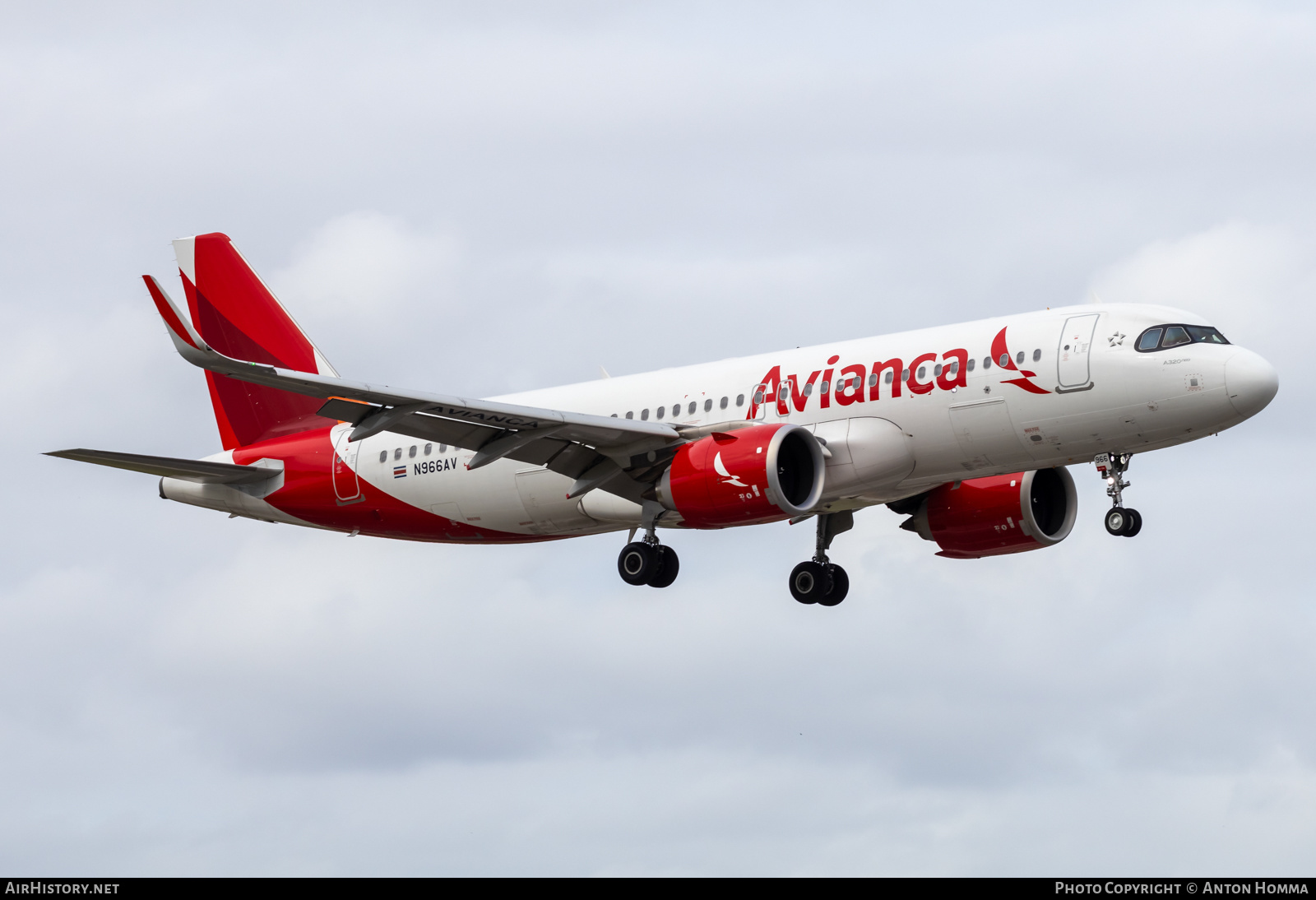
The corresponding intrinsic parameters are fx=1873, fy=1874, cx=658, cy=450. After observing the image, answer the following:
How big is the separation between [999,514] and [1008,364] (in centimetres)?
734

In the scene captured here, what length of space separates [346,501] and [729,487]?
39.6 feet

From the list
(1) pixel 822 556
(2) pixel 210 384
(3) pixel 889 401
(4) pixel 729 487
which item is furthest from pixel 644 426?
(2) pixel 210 384

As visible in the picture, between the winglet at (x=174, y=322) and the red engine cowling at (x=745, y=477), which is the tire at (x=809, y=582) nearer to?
the red engine cowling at (x=745, y=477)

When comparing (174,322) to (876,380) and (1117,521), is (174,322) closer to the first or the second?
(876,380)

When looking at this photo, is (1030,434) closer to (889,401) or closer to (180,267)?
(889,401)

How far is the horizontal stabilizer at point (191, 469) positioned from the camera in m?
43.3

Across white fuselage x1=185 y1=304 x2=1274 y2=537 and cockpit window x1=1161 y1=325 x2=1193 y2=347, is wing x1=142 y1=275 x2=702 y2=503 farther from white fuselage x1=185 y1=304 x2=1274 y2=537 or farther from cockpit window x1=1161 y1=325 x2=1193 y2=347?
cockpit window x1=1161 y1=325 x2=1193 y2=347

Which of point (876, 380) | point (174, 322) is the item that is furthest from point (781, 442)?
point (174, 322)

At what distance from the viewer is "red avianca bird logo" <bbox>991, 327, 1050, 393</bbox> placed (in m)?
38.3

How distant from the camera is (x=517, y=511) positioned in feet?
144

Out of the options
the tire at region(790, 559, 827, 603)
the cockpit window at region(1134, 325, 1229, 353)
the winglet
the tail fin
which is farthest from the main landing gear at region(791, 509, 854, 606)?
the winglet

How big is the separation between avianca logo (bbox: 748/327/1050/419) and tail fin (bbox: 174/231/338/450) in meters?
13.1

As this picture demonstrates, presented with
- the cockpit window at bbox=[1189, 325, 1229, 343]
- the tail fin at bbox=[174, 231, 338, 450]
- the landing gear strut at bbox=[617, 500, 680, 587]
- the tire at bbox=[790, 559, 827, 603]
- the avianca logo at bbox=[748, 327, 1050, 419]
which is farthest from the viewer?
the tail fin at bbox=[174, 231, 338, 450]

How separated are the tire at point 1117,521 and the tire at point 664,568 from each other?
375 inches
